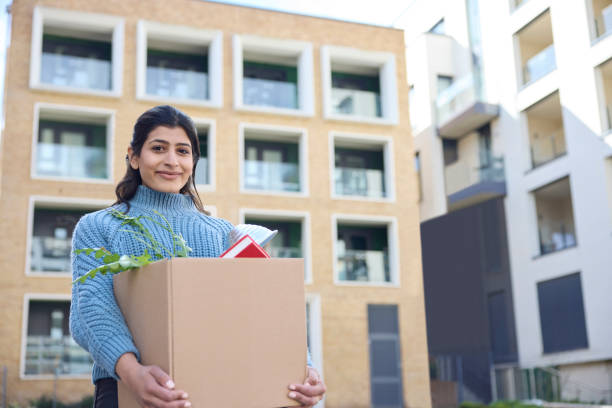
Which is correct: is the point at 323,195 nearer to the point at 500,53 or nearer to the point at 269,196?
the point at 269,196

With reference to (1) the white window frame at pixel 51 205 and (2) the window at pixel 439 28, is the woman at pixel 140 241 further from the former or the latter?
(2) the window at pixel 439 28

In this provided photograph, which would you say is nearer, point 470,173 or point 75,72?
point 75,72

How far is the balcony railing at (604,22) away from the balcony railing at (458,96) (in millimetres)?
3267

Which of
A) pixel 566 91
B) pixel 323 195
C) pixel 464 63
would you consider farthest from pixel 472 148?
pixel 323 195

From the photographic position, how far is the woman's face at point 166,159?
1.37m

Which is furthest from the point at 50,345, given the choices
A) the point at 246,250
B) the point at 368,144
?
the point at 246,250

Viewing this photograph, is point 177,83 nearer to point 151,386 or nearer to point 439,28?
point 439,28

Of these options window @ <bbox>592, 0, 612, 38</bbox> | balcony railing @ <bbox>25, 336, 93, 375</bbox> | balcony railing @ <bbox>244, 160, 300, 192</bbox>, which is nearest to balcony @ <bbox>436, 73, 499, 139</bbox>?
window @ <bbox>592, 0, 612, 38</bbox>

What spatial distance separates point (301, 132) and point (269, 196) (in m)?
1.41

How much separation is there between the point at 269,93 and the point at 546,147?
5.34 m

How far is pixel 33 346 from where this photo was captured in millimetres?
11602

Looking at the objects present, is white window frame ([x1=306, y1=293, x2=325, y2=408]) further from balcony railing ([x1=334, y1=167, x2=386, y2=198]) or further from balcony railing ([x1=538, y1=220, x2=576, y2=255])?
balcony railing ([x1=538, y1=220, x2=576, y2=255])

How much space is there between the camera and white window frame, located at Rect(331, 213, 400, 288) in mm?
13562

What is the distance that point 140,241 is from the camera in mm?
1330
